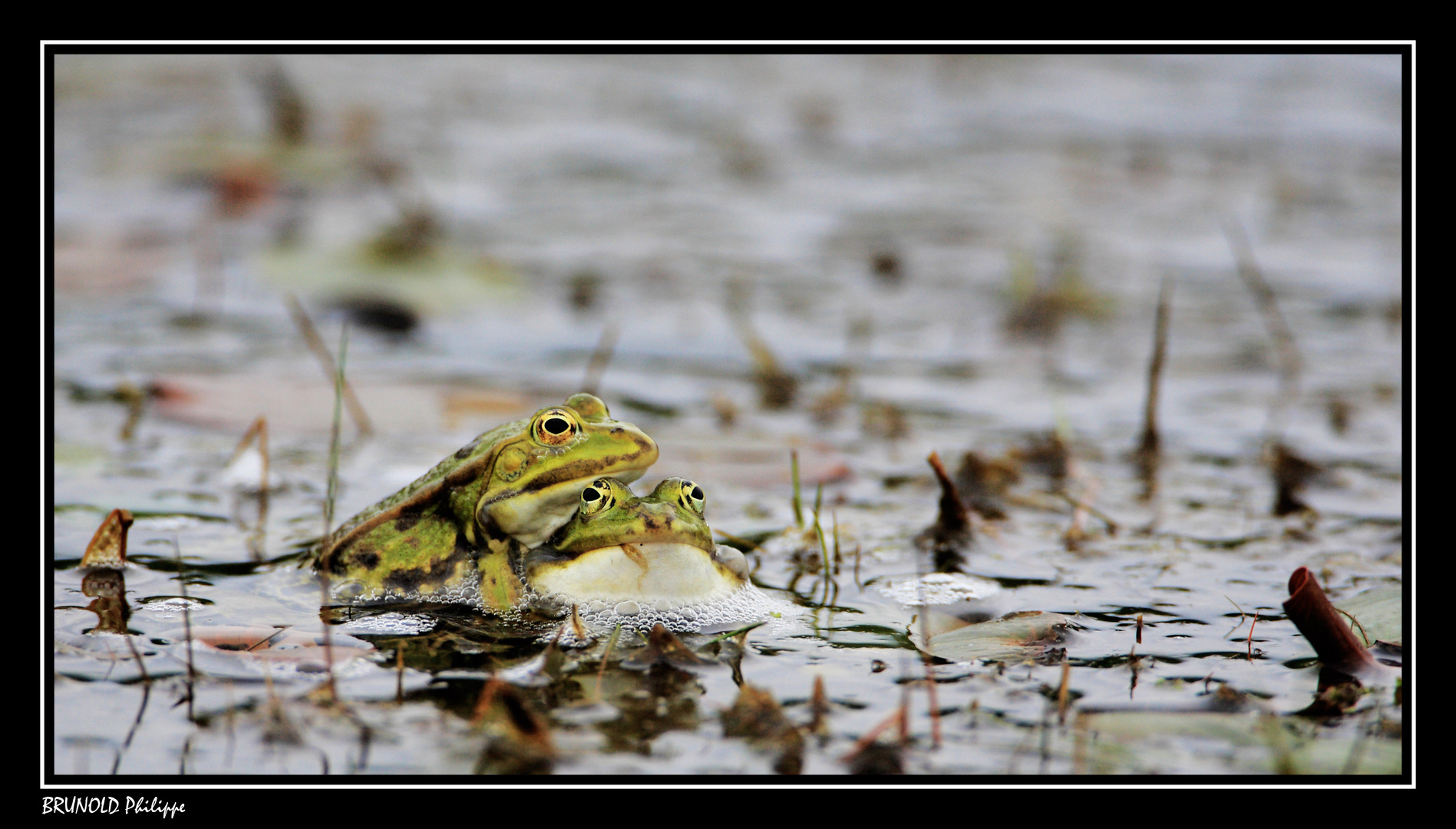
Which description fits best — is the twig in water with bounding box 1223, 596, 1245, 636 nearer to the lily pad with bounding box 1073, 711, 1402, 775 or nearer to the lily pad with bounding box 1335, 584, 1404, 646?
the lily pad with bounding box 1335, 584, 1404, 646

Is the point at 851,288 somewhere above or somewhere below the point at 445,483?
above

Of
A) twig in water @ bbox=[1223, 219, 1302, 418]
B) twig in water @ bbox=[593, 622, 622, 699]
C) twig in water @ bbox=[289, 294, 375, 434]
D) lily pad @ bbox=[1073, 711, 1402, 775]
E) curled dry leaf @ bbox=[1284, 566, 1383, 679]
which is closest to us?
lily pad @ bbox=[1073, 711, 1402, 775]

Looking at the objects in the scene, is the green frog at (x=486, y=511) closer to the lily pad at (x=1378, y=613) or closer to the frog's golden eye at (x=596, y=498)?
the frog's golden eye at (x=596, y=498)

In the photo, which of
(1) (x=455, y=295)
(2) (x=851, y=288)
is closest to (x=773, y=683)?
(1) (x=455, y=295)

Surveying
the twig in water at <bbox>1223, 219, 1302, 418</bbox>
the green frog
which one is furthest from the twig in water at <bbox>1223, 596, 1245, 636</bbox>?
the twig in water at <bbox>1223, 219, 1302, 418</bbox>
